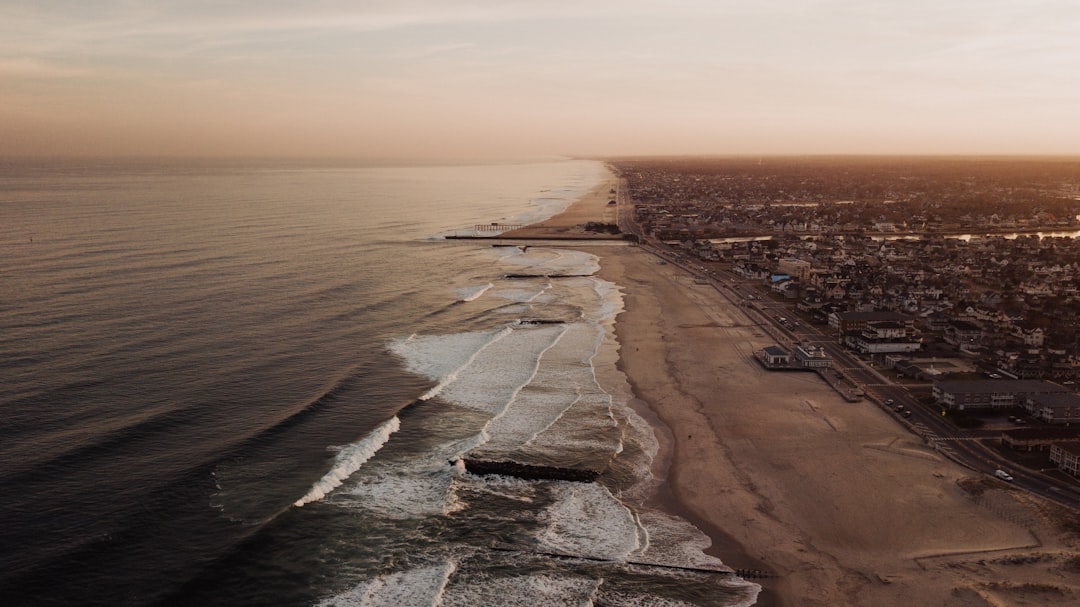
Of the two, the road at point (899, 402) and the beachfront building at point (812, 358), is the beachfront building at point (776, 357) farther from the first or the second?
the road at point (899, 402)

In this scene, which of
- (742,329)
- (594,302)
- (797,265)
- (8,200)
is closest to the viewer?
(742,329)

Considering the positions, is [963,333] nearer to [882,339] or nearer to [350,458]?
[882,339]

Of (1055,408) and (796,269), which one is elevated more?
(796,269)

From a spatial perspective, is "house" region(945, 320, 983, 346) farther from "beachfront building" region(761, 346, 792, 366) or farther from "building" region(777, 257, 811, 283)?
"building" region(777, 257, 811, 283)

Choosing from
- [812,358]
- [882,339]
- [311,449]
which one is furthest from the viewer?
Answer: [882,339]

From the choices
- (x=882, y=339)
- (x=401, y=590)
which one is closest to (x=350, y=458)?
(x=401, y=590)

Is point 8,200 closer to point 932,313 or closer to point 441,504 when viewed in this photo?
point 441,504

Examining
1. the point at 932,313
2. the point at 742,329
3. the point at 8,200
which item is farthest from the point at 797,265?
the point at 8,200
